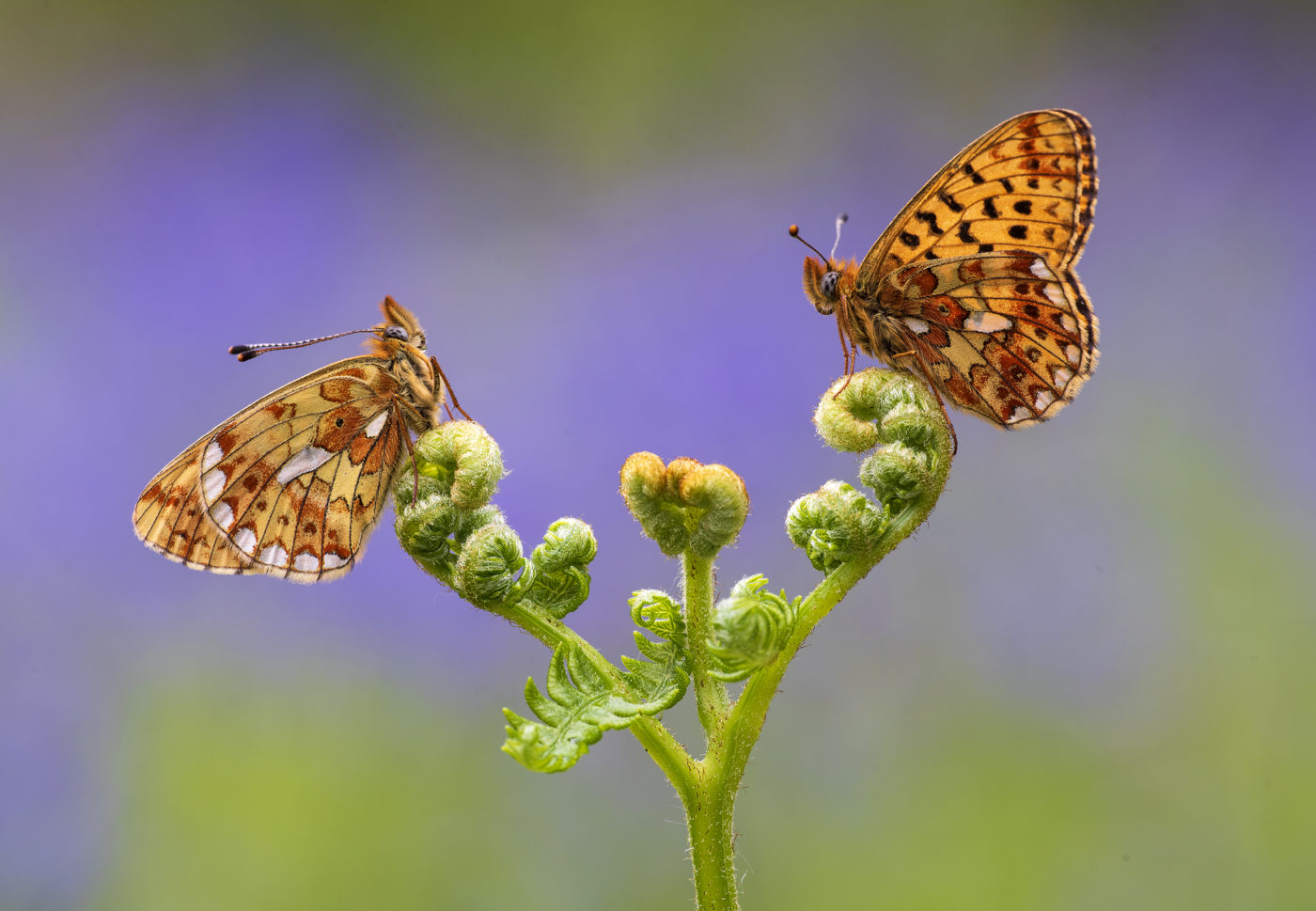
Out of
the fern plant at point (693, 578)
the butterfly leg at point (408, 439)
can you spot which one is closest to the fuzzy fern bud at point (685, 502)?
the fern plant at point (693, 578)

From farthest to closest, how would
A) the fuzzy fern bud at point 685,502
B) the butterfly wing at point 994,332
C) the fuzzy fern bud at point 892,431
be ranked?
the butterfly wing at point 994,332
the fuzzy fern bud at point 892,431
the fuzzy fern bud at point 685,502

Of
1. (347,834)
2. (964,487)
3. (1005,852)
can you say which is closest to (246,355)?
(347,834)

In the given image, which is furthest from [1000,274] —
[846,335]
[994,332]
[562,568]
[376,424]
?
[376,424]

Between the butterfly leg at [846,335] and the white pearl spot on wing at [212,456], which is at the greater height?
the butterfly leg at [846,335]

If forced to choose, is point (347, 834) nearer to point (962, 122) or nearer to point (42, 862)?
point (42, 862)

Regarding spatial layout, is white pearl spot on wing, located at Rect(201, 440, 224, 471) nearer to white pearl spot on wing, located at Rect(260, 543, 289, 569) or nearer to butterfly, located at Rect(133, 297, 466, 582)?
butterfly, located at Rect(133, 297, 466, 582)

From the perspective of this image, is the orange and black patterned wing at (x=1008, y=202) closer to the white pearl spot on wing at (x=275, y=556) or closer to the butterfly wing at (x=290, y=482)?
the butterfly wing at (x=290, y=482)

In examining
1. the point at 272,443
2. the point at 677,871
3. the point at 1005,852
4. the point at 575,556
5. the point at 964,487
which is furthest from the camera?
the point at 964,487
